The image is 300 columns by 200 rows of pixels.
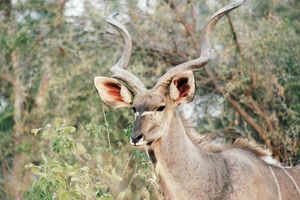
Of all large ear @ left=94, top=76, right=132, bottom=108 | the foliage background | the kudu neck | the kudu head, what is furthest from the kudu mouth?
the foliage background

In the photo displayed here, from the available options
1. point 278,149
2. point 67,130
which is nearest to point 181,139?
point 67,130

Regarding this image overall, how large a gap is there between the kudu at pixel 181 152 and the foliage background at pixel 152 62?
1991mm

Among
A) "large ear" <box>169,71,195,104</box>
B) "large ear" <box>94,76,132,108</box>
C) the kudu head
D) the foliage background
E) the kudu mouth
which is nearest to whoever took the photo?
the kudu mouth

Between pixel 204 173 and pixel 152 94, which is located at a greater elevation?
pixel 152 94

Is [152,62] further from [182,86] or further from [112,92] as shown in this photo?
[182,86]

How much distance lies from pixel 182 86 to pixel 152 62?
10.8 feet

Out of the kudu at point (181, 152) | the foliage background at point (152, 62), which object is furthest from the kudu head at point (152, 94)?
the foliage background at point (152, 62)

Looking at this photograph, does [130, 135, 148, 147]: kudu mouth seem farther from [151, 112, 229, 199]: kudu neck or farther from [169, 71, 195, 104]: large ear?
[169, 71, 195, 104]: large ear

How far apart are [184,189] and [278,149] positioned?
8.38 ft

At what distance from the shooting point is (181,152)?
167 inches

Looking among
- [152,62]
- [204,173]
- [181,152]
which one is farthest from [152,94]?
[152,62]

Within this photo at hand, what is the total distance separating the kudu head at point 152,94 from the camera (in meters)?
4.07

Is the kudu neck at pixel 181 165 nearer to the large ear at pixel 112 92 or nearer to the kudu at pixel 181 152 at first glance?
the kudu at pixel 181 152

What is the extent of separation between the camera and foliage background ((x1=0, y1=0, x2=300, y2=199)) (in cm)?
693
